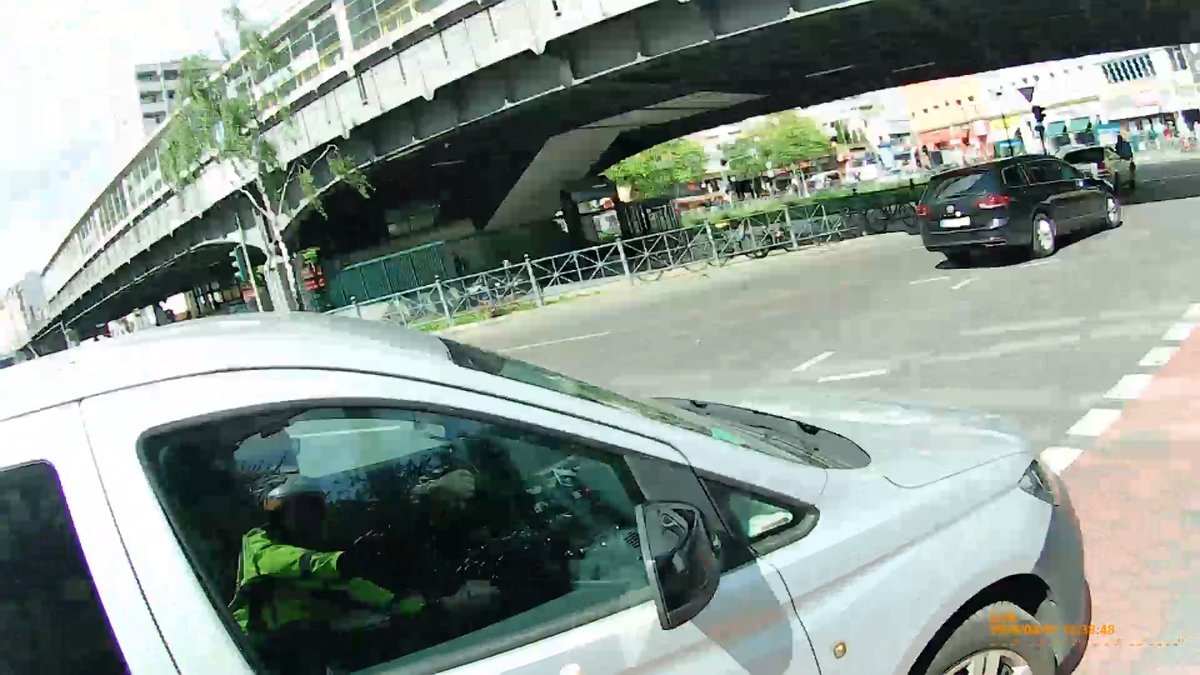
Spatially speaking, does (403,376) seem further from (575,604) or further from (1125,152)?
(1125,152)

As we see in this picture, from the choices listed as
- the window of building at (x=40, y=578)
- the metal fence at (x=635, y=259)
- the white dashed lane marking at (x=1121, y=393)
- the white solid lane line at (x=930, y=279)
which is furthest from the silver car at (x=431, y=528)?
the metal fence at (x=635, y=259)

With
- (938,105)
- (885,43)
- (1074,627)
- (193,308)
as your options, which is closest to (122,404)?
(1074,627)

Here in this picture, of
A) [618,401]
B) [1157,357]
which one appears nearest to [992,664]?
[618,401]

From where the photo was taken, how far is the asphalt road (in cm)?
411

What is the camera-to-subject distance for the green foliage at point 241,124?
2833 centimetres

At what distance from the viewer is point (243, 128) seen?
28.7 metres

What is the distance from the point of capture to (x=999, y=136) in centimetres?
8462

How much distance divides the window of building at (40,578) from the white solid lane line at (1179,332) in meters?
8.47

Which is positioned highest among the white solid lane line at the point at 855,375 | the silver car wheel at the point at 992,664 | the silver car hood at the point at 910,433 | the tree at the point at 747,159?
the tree at the point at 747,159

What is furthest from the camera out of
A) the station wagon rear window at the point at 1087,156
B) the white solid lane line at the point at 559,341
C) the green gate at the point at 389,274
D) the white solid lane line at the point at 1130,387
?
the green gate at the point at 389,274

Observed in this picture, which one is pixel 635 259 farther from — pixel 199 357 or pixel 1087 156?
pixel 199 357

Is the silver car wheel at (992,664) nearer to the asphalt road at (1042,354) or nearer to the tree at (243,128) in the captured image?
the asphalt road at (1042,354)

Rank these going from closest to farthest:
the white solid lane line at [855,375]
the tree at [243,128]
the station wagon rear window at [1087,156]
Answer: the white solid lane line at [855,375] < the station wagon rear window at [1087,156] < the tree at [243,128]

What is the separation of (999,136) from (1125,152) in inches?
2351
